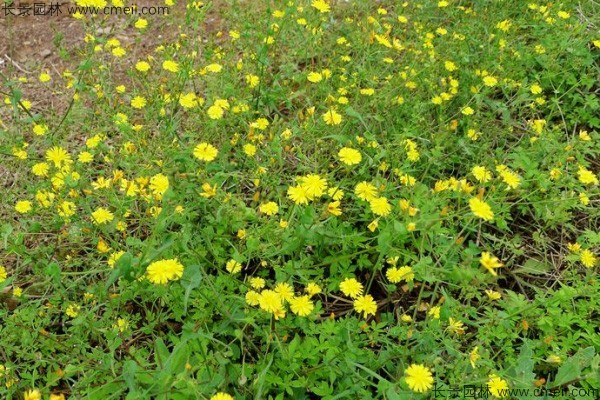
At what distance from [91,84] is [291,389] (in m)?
2.03

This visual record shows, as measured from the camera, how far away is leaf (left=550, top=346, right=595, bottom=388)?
177 cm

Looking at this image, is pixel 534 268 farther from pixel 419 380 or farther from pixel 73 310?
pixel 73 310

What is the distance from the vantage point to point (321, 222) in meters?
1.99

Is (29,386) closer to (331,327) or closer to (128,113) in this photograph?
(331,327)

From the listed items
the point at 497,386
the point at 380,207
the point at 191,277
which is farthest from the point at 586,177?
the point at 191,277

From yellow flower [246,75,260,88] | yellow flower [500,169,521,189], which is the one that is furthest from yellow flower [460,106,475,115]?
yellow flower [246,75,260,88]

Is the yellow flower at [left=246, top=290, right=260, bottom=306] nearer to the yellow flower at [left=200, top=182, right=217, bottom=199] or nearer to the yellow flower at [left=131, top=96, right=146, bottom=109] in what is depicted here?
the yellow flower at [left=200, top=182, right=217, bottom=199]

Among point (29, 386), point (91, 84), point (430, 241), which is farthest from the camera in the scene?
point (91, 84)

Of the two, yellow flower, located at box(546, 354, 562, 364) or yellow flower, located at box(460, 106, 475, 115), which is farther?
yellow flower, located at box(460, 106, 475, 115)

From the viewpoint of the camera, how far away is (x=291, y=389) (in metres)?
1.75

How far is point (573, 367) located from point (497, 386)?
13.9 inches

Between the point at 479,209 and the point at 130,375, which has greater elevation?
the point at 479,209

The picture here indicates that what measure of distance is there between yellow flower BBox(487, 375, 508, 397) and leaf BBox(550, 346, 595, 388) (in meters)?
0.26

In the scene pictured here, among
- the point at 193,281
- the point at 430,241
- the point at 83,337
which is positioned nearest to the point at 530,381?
the point at 430,241
